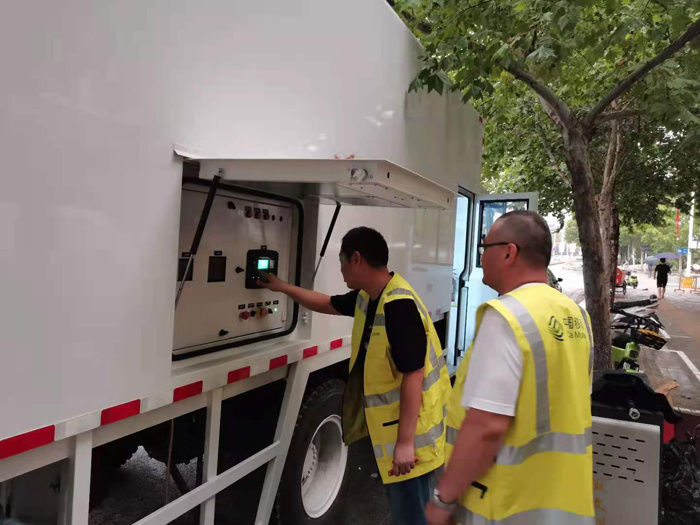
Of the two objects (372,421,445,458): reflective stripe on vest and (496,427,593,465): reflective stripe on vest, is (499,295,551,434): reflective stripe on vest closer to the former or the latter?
(496,427,593,465): reflective stripe on vest

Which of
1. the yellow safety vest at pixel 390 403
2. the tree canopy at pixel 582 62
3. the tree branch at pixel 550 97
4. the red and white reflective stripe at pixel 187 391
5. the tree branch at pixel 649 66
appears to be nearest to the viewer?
the red and white reflective stripe at pixel 187 391

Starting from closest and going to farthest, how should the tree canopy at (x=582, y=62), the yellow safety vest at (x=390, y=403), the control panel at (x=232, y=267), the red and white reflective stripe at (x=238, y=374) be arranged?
the control panel at (x=232, y=267)
the red and white reflective stripe at (x=238, y=374)
the yellow safety vest at (x=390, y=403)
the tree canopy at (x=582, y=62)

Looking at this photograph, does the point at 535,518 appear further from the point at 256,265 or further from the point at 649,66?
the point at 649,66

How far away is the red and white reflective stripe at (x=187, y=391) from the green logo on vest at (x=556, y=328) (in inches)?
51.6

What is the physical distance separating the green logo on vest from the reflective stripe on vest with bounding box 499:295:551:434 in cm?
6

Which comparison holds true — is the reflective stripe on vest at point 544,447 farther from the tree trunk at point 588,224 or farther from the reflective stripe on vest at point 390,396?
the tree trunk at point 588,224

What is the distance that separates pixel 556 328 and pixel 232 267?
54.8 inches

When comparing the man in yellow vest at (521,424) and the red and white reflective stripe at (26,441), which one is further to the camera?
the man in yellow vest at (521,424)

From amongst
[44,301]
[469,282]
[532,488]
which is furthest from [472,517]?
[469,282]

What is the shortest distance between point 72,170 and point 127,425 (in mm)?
869

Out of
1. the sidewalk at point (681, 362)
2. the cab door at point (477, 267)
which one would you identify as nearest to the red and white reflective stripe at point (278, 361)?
the cab door at point (477, 267)

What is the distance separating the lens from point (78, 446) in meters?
1.60

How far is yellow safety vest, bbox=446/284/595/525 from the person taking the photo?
1629 mm

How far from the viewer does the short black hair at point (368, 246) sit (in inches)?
99.1
